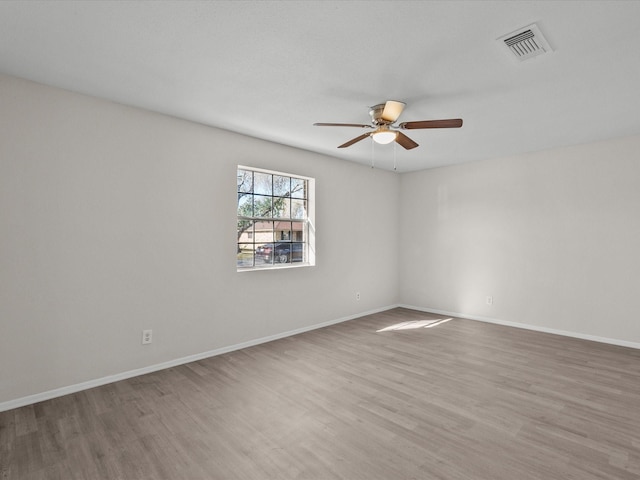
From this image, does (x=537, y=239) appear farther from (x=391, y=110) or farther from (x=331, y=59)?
(x=331, y=59)

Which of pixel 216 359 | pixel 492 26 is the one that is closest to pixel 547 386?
pixel 492 26

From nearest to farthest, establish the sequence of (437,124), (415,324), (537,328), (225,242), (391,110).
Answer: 1. (437,124)
2. (391,110)
3. (225,242)
4. (537,328)
5. (415,324)

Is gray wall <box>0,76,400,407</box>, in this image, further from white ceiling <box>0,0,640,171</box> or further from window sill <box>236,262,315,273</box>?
white ceiling <box>0,0,640,171</box>

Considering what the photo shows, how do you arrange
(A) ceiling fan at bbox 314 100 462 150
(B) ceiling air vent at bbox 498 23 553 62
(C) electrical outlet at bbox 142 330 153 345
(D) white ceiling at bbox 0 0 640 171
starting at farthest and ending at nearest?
1. (C) electrical outlet at bbox 142 330 153 345
2. (A) ceiling fan at bbox 314 100 462 150
3. (B) ceiling air vent at bbox 498 23 553 62
4. (D) white ceiling at bbox 0 0 640 171

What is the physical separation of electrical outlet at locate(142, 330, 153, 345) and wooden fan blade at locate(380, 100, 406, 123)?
9.74 feet

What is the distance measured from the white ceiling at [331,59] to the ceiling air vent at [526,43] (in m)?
0.04

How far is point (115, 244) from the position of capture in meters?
2.93

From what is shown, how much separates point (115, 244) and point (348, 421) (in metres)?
2.49

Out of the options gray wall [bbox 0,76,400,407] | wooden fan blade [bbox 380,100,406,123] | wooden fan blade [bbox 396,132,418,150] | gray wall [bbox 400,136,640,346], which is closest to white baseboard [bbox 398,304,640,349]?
gray wall [bbox 400,136,640,346]

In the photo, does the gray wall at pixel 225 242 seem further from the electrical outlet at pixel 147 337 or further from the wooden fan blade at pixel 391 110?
the wooden fan blade at pixel 391 110

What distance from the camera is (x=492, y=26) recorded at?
1.87 metres

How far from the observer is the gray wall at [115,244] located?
98.2 inches

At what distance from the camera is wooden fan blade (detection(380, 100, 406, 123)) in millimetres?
2691

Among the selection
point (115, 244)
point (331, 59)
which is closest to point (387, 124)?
point (331, 59)
